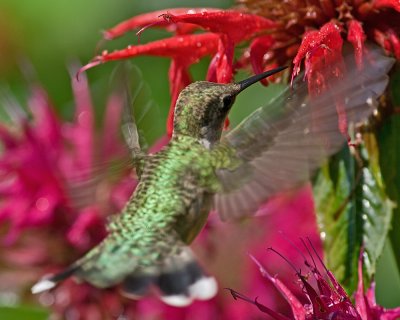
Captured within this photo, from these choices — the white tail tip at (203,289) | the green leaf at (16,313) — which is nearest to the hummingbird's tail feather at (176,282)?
the white tail tip at (203,289)

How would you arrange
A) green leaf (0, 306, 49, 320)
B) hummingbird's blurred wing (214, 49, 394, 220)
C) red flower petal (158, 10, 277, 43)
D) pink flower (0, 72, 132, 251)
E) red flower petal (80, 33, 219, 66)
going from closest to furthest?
hummingbird's blurred wing (214, 49, 394, 220) < red flower petal (158, 10, 277, 43) < red flower petal (80, 33, 219, 66) < pink flower (0, 72, 132, 251) < green leaf (0, 306, 49, 320)

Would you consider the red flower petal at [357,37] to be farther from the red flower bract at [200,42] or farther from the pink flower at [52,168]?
the pink flower at [52,168]

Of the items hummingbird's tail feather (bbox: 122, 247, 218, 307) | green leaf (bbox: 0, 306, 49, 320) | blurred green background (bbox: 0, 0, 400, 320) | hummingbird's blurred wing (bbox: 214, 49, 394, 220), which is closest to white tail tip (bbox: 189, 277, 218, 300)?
hummingbird's tail feather (bbox: 122, 247, 218, 307)

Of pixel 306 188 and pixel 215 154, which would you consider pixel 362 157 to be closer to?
pixel 215 154

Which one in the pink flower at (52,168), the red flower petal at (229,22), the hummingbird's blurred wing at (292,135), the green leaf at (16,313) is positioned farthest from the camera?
the green leaf at (16,313)

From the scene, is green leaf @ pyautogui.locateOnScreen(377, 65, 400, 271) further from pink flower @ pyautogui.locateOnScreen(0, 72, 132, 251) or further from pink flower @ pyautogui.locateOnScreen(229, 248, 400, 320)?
pink flower @ pyautogui.locateOnScreen(0, 72, 132, 251)

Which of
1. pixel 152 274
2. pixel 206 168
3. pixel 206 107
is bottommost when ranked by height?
pixel 152 274

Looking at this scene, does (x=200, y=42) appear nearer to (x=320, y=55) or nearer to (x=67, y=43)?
(x=320, y=55)

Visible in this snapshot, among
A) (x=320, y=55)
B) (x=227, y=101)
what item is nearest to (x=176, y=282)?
(x=227, y=101)
